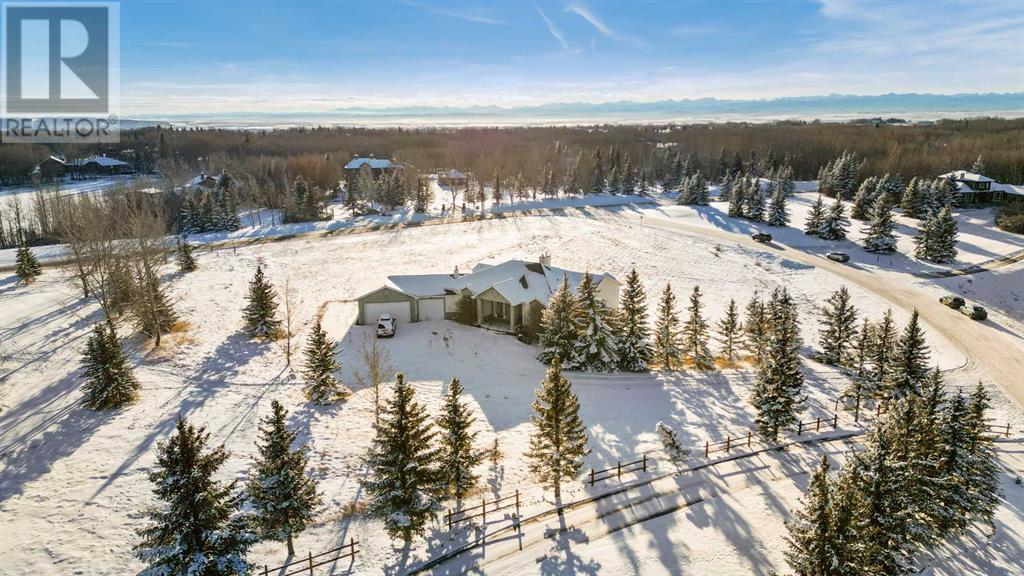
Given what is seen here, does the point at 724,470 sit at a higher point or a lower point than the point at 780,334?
lower

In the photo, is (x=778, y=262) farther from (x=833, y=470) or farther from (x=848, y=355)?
(x=833, y=470)

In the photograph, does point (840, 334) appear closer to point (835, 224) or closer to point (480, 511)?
point (480, 511)

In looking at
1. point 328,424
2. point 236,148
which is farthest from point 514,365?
point 236,148

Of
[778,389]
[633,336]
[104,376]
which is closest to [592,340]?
[633,336]

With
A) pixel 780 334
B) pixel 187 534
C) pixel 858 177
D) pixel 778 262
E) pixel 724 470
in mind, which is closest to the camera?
pixel 187 534

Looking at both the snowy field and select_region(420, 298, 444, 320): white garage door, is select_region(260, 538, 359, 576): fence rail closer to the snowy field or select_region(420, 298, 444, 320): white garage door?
the snowy field

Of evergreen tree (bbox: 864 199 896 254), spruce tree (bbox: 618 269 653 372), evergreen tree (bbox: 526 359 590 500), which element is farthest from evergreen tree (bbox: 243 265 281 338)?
evergreen tree (bbox: 864 199 896 254)

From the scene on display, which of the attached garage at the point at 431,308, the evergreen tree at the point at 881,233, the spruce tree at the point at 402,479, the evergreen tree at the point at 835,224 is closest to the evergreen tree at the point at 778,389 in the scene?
the spruce tree at the point at 402,479
